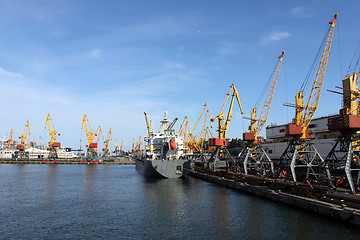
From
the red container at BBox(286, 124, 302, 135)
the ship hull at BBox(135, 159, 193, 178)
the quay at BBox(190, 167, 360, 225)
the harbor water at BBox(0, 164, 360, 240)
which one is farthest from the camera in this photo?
the ship hull at BBox(135, 159, 193, 178)

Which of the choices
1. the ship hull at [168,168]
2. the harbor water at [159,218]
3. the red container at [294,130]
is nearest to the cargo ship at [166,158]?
the ship hull at [168,168]

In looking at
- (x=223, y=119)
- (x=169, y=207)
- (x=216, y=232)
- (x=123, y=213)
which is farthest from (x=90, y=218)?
(x=223, y=119)

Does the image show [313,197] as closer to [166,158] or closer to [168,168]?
[168,168]

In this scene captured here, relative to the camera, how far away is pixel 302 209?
3120 cm

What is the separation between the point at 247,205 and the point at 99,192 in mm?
28596

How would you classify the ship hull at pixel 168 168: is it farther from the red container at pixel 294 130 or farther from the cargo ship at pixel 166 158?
the red container at pixel 294 130

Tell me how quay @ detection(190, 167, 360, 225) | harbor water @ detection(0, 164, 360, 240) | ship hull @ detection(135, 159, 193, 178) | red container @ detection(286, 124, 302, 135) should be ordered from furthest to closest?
ship hull @ detection(135, 159, 193, 178)
red container @ detection(286, 124, 302, 135)
quay @ detection(190, 167, 360, 225)
harbor water @ detection(0, 164, 360, 240)

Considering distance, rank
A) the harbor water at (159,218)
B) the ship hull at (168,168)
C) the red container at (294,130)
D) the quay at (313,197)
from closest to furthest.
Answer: the harbor water at (159,218) < the quay at (313,197) < the red container at (294,130) < the ship hull at (168,168)

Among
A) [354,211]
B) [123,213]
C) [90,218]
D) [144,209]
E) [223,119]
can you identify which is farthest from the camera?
[223,119]

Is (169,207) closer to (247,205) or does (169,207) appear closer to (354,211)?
(247,205)

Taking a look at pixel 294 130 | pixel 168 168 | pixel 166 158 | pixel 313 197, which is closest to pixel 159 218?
pixel 313 197

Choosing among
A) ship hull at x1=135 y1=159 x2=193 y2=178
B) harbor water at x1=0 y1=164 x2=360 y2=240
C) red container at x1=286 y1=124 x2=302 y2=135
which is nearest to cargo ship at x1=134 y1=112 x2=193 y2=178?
ship hull at x1=135 y1=159 x2=193 y2=178

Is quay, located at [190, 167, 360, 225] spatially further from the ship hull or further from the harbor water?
the ship hull

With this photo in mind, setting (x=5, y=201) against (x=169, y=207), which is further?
(x=5, y=201)
